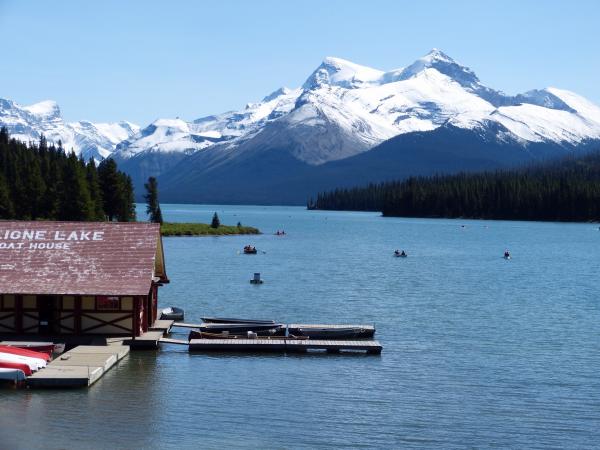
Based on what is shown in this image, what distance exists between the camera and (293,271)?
113 meters

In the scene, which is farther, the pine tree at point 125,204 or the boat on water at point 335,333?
the pine tree at point 125,204

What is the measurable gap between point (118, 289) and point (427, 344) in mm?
19520

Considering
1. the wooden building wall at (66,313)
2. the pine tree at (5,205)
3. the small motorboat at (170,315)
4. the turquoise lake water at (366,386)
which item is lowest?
the turquoise lake water at (366,386)

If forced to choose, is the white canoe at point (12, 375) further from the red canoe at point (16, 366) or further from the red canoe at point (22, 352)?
the red canoe at point (22, 352)

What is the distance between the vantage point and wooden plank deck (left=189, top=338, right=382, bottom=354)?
5466cm

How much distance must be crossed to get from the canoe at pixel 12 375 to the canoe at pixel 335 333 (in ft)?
64.0

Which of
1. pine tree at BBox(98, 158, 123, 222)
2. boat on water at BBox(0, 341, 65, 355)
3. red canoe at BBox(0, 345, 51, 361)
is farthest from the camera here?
pine tree at BBox(98, 158, 123, 222)

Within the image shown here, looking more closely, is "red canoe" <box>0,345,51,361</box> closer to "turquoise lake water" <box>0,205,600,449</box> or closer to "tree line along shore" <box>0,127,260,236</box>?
"turquoise lake water" <box>0,205,600,449</box>

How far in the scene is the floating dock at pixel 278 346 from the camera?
54.7m

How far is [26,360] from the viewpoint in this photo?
4538 centimetres

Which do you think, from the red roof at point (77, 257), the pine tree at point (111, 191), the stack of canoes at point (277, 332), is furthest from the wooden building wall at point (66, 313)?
the pine tree at point (111, 191)

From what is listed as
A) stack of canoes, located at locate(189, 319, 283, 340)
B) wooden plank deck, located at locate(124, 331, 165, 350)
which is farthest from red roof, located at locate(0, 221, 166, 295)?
stack of canoes, located at locate(189, 319, 283, 340)

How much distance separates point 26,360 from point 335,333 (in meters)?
20.0

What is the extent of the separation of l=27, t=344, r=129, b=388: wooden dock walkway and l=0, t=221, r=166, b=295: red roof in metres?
3.41
